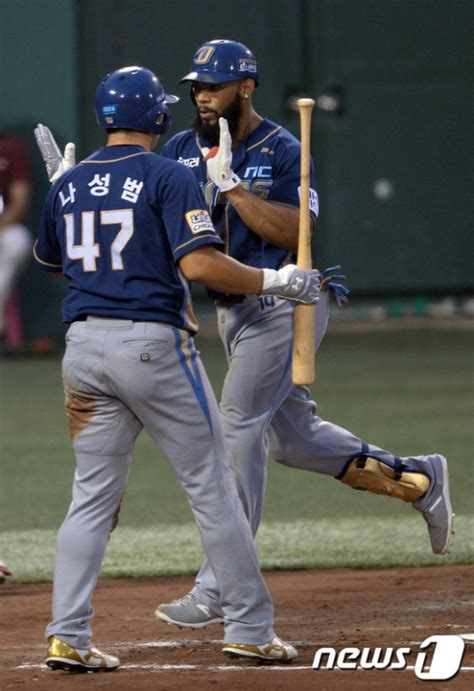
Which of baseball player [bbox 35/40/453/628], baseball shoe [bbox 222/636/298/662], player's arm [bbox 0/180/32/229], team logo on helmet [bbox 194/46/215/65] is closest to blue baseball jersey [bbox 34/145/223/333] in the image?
baseball player [bbox 35/40/453/628]

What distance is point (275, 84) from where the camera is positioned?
14.8 m

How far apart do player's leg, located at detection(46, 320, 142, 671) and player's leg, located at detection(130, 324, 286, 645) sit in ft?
0.37

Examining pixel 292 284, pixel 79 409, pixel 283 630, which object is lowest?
pixel 283 630

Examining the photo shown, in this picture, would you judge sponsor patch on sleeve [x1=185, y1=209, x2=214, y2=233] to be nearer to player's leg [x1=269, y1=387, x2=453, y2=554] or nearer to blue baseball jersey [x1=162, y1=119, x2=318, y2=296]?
blue baseball jersey [x1=162, y1=119, x2=318, y2=296]

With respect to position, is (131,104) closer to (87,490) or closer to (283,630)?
(87,490)

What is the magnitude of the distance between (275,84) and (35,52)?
238 cm

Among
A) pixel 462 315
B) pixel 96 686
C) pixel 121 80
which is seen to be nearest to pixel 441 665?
pixel 96 686

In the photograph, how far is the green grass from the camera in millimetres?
6781

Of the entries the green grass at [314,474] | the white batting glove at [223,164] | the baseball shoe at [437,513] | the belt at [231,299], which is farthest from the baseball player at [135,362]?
the green grass at [314,474]

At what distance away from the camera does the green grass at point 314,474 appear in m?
6.78

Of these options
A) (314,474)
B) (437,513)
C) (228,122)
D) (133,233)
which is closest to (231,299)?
(228,122)

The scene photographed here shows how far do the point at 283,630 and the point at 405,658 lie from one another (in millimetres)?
628

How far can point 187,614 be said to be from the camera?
493cm

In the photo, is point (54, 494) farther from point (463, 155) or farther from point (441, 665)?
point (463, 155)
